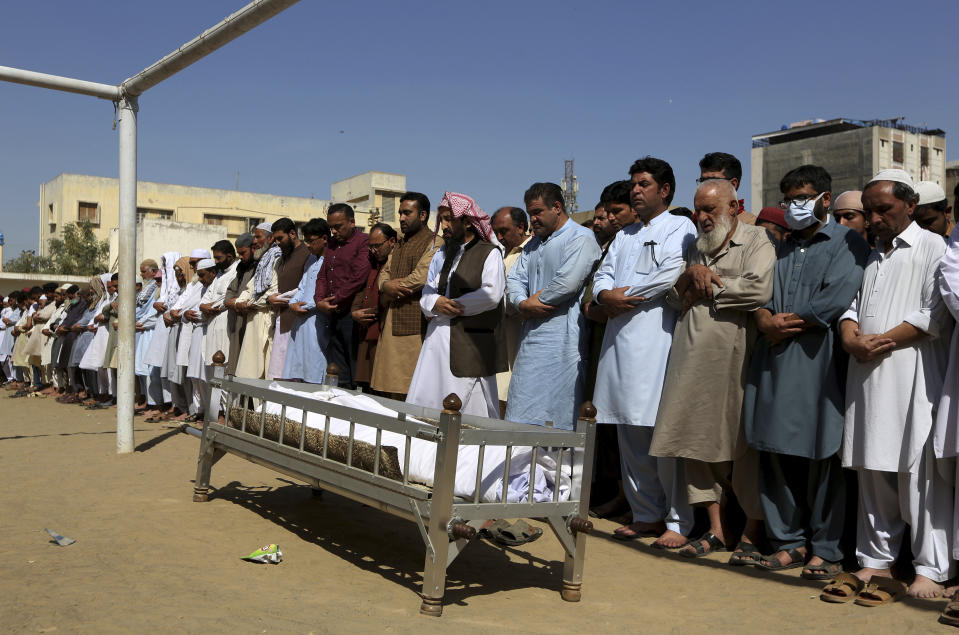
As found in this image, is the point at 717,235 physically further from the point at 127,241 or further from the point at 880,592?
the point at 127,241

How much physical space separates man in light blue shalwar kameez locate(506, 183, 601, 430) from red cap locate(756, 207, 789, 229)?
1.17 m

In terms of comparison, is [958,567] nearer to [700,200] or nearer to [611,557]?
[611,557]

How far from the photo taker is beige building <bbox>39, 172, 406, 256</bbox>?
155 feet

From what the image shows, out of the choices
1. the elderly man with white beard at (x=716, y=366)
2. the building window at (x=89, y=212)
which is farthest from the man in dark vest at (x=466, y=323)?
the building window at (x=89, y=212)

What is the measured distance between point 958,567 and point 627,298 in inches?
92.0

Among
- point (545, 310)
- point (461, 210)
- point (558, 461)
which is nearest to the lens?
point (558, 461)

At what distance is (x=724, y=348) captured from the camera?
504 centimetres

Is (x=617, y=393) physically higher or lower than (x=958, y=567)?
higher

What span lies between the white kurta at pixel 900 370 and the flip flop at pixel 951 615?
2.24 ft

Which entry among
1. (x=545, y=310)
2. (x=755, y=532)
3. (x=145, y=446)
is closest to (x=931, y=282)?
(x=755, y=532)

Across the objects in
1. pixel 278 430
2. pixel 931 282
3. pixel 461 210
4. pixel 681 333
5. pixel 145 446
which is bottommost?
pixel 145 446

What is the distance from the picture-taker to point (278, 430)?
508cm

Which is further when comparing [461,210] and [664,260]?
[461,210]

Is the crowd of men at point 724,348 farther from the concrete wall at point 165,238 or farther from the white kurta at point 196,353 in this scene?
the concrete wall at point 165,238
